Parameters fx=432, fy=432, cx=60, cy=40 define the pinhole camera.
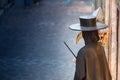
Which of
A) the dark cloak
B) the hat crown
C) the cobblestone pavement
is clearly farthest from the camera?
the cobblestone pavement

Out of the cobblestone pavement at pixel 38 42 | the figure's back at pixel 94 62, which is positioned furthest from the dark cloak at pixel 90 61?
the cobblestone pavement at pixel 38 42

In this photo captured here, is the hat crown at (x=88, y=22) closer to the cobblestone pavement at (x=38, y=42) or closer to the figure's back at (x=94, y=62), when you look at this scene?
the figure's back at (x=94, y=62)

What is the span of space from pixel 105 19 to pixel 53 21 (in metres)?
11.0

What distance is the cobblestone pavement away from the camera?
11.1m

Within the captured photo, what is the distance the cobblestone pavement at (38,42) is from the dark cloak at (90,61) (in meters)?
5.68

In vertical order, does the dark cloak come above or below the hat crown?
below

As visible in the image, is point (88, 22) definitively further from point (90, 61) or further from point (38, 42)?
point (38, 42)

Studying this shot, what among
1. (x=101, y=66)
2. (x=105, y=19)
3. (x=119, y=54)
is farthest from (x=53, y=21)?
(x=101, y=66)

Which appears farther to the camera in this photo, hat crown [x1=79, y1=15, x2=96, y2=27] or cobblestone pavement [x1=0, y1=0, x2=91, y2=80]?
cobblestone pavement [x1=0, y1=0, x2=91, y2=80]

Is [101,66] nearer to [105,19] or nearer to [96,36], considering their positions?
[96,36]

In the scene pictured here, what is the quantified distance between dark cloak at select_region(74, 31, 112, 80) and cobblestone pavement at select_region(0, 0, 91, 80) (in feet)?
18.6

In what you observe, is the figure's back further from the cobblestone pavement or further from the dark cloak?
the cobblestone pavement

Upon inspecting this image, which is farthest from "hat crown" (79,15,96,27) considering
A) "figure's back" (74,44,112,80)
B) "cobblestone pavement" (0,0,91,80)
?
"cobblestone pavement" (0,0,91,80)

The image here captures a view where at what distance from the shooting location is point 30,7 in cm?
2236
